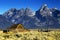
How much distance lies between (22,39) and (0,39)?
117 inches

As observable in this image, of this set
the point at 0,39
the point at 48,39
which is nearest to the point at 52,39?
the point at 48,39

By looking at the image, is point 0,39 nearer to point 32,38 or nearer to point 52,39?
point 32,38

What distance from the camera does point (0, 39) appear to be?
921 inches

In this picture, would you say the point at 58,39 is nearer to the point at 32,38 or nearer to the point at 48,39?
the point at 48,39

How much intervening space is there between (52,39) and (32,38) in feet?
9.14

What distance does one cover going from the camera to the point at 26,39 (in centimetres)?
2400

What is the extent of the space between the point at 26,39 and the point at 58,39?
190 inches

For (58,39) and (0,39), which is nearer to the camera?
(0,39)

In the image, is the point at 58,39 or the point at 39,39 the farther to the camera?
the point at 58,39

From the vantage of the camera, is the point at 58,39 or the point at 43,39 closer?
the point at 43,39

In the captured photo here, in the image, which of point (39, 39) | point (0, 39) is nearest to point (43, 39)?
point (39, 39)

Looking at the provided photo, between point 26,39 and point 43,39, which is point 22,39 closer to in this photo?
point 26,39

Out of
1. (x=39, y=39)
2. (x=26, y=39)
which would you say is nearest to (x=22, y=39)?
(x=26, y=39)

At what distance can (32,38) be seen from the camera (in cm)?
2431
